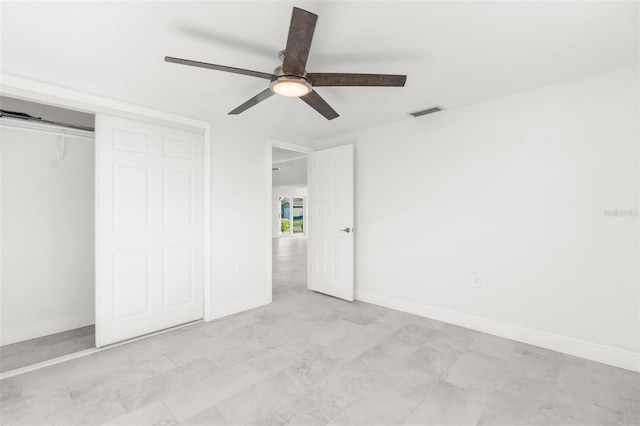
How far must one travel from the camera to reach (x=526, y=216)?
2.87 metres

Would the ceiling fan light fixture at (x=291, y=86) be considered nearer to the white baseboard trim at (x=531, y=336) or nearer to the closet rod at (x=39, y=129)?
the closet rod at (x=39, y=129)

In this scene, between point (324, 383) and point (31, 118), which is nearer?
point (324, 383)

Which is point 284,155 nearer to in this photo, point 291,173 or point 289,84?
point 291,173

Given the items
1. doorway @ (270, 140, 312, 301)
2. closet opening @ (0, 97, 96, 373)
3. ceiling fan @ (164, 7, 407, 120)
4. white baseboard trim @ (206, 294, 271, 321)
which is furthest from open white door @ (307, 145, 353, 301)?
closet opening @ (0, 97, 96, 373)

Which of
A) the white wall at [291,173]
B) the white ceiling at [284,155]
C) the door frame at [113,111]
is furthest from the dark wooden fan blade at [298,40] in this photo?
the white wall at [291,173]

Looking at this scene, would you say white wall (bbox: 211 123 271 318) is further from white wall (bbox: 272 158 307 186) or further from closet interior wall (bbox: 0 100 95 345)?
white wall (bbox: 272 158 307 186)

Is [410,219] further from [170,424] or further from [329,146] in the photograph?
[170,424]

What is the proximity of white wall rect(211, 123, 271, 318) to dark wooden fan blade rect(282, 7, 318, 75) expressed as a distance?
2.09m

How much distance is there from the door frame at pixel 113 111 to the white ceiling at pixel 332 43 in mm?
75

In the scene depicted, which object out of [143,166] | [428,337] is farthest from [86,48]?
[428,337]

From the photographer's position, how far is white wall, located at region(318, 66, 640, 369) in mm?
2453

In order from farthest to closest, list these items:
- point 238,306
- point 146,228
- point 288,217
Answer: point 288,217, point 238,306, point 146,228

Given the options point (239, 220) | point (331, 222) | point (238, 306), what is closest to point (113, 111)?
point (239, 220)

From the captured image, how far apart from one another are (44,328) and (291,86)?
3.57 metres
